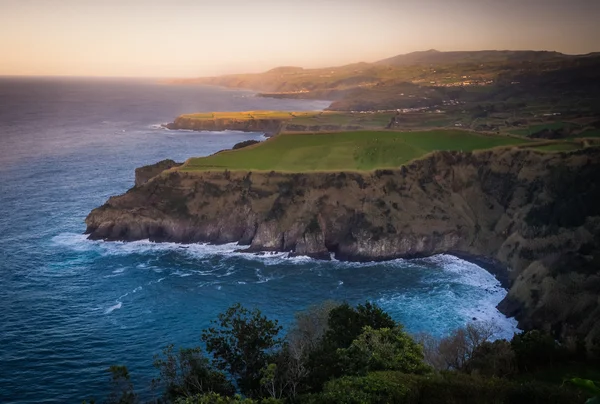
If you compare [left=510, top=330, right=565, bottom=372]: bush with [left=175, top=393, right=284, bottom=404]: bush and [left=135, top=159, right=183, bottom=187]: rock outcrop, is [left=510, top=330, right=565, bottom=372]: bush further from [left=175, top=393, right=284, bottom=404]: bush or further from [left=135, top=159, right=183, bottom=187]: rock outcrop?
[left=135, top=159, right=183, bottom=187]: rock outcrop

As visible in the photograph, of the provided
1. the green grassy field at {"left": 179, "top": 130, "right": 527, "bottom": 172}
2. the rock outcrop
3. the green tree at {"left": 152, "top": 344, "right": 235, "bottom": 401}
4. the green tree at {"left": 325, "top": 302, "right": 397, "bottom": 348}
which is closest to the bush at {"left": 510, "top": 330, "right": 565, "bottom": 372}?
the green tree at {"left": 325, "top": 302, "right": 397, "bottom": 348}

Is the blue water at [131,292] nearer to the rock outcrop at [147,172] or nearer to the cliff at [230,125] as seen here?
the rock outcrop at [147,172]

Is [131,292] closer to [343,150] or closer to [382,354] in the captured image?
[382,354]

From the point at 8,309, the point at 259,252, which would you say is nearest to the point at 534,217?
the point at 259,252

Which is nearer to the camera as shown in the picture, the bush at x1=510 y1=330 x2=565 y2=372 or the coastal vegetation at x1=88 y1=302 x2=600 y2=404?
the coastal vegetation at x1=88 y1=302 x2=600 y2=404

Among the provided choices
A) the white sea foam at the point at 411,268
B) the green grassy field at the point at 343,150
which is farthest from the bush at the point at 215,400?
the green grassy field at the point at 343,150

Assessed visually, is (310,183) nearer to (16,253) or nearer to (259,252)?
(259,252)
